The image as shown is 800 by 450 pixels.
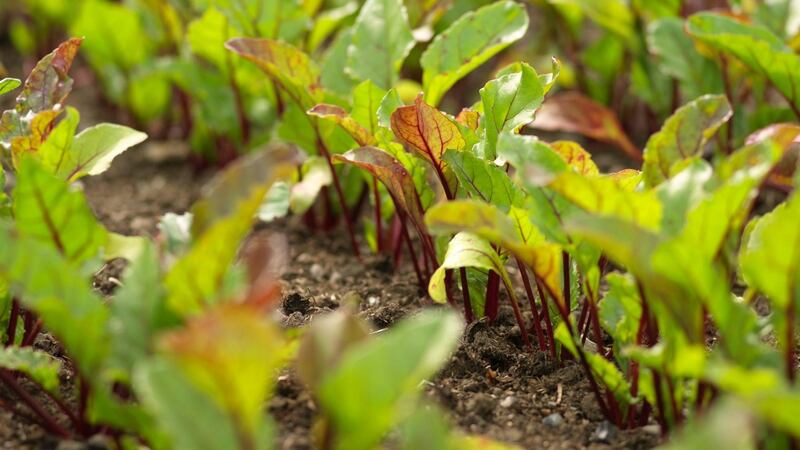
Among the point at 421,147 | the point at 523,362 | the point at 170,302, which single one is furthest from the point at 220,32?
the point at 170,302

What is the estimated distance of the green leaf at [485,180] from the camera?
1.74 m

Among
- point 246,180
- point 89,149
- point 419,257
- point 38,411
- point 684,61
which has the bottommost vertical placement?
point 419,257

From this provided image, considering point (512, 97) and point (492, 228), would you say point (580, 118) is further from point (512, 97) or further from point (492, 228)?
point (492, 228)

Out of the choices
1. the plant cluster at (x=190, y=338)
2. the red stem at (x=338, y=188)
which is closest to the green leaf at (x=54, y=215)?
the plant cluster at (x=190, y=338)

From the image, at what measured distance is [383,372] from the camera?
44.3 inches

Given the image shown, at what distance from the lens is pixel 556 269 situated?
1.55 metres

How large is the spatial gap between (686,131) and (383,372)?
88cm

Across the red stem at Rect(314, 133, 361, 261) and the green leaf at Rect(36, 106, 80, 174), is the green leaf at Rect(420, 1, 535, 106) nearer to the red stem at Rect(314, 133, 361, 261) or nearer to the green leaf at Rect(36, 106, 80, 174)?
the red stem at Rect(314, 133, 361, 261)

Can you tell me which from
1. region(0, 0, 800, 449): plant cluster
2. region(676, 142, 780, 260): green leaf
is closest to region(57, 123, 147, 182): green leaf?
region(0, 0, 800, 449): plant cluster

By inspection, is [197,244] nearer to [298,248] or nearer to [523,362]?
[523,362]

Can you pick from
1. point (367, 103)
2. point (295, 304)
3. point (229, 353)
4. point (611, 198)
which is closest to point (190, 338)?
point (229, 353)

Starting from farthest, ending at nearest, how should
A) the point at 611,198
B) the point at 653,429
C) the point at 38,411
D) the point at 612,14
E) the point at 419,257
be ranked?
the point at 612,14, the point at 419,257, the point at 653,429, the point at 38,411, the point at 611,198

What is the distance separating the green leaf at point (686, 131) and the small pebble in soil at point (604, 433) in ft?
1.46

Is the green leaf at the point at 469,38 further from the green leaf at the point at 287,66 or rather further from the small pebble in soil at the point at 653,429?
the small pebble in soil at the point at 653,429
